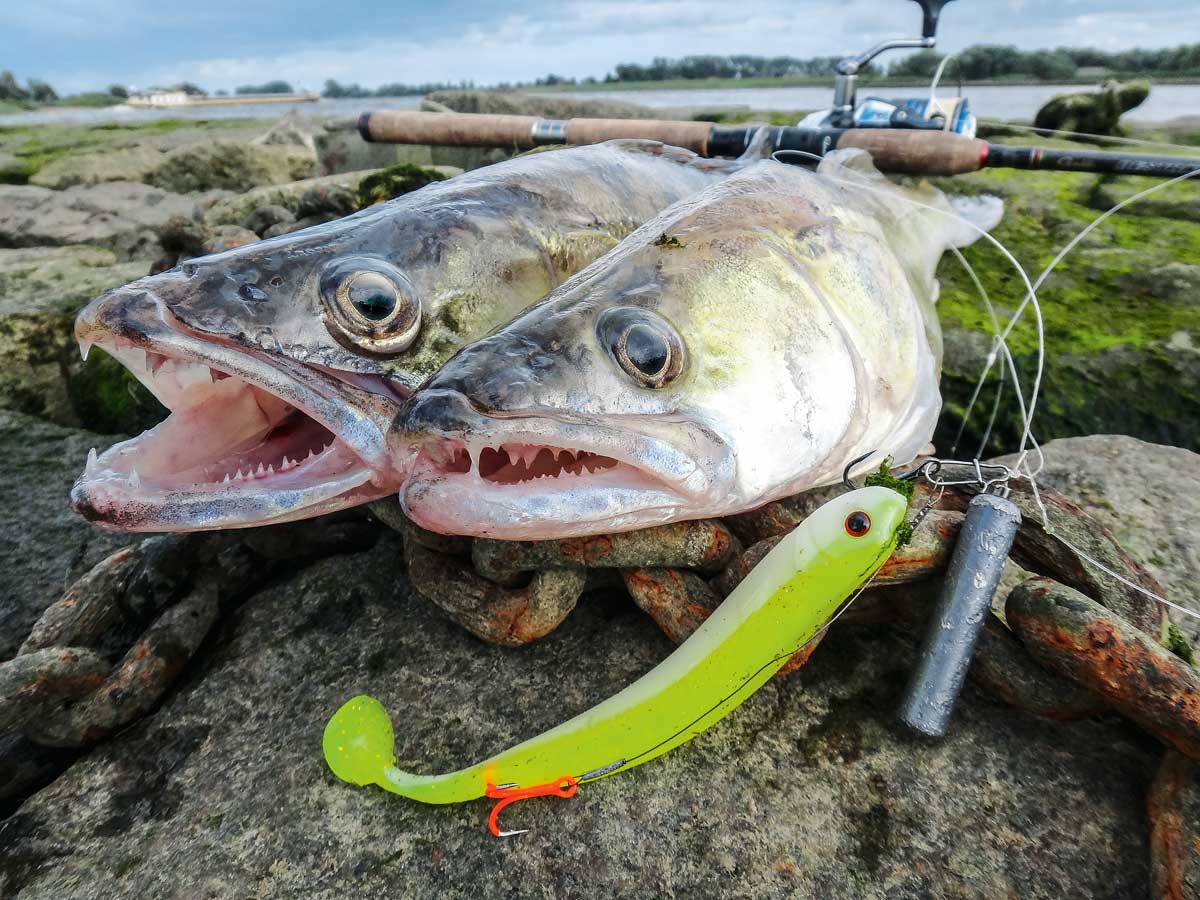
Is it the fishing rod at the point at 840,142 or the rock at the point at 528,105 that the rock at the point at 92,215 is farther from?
the rock at the point at 528,105

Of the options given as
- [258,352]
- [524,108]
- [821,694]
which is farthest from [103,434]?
[524,108]

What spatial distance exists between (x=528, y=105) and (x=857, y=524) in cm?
1130

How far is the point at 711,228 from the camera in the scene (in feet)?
7.09

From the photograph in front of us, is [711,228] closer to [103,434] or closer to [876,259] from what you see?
[876,259]

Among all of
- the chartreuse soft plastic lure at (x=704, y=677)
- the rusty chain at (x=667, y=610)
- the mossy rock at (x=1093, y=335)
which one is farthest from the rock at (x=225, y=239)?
the mossy rock at (x=1093, y=335)

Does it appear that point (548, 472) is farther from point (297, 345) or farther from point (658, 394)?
point (297, 345)

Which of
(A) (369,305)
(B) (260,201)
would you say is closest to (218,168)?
(B) (260,201)

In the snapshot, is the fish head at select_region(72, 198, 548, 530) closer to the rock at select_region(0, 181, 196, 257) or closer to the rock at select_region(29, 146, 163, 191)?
the rock at select_region(0, 181, 196, 257)

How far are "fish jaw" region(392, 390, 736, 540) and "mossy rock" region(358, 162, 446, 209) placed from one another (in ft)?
14.1

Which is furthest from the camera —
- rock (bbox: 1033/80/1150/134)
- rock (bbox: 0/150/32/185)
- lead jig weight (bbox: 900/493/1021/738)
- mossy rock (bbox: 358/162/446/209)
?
rock (bbox: 0/150/32/185)

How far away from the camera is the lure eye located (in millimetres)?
1668

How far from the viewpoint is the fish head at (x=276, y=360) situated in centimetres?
201

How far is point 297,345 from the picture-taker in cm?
211

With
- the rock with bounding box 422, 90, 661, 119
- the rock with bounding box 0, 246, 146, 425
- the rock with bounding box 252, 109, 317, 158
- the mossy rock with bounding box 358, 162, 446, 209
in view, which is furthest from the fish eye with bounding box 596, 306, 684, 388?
the rock with bounding box 252, 109, 317, 158
